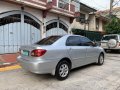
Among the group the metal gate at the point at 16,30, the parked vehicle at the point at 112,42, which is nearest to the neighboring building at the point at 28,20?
the metal gate at the point at 16,30

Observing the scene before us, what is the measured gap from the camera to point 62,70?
19.5ft

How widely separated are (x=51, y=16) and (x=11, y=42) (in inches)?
189

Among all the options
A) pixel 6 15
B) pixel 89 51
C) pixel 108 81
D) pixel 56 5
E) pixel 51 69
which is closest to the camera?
pixel 51 69

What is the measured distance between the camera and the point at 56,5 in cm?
1464

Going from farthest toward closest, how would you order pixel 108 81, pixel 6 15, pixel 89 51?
pixel 6 15 → pixel 89 51 → pixel 108 81

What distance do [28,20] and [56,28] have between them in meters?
3.61

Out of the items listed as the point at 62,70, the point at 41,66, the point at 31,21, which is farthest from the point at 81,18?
the point at 41,66

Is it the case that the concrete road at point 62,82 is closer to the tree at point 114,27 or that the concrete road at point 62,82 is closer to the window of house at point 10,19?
the window of house at point 10,19

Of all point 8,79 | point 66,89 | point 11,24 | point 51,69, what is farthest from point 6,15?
point 66,89

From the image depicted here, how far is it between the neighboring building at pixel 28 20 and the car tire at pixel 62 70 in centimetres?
635

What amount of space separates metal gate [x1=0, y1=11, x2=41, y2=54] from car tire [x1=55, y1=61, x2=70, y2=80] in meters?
6.34

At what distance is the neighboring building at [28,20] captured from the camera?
11.2 meters

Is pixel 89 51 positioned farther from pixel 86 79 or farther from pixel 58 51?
pixel 58 51

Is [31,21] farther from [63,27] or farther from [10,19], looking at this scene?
[63,27]
